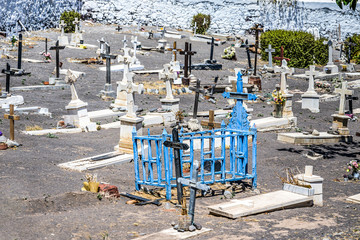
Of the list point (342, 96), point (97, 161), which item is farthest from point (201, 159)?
point (342, 96)

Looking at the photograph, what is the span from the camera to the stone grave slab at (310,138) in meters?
17.2

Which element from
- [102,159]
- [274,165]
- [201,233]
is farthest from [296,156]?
[201,233]

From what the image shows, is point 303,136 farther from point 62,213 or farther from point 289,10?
point 289,10

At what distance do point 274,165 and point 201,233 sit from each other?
5.95 meters

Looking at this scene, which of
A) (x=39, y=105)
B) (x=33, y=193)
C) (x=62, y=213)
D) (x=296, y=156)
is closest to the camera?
(x=62, y=213)

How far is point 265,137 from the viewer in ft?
58.9

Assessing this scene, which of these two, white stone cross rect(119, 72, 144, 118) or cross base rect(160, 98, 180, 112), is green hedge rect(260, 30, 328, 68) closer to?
cross base rect(160, 98, 180, 112)

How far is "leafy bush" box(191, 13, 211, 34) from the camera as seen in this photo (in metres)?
45.1

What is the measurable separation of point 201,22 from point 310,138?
96.8 ft

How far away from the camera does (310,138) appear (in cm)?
1723

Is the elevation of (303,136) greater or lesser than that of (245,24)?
lesser

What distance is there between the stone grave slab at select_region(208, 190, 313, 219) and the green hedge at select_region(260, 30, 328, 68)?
24.3 m

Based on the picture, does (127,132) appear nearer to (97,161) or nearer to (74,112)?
(97,161)

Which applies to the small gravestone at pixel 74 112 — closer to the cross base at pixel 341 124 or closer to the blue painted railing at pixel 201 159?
the blue painted railing at pixel 201 159
